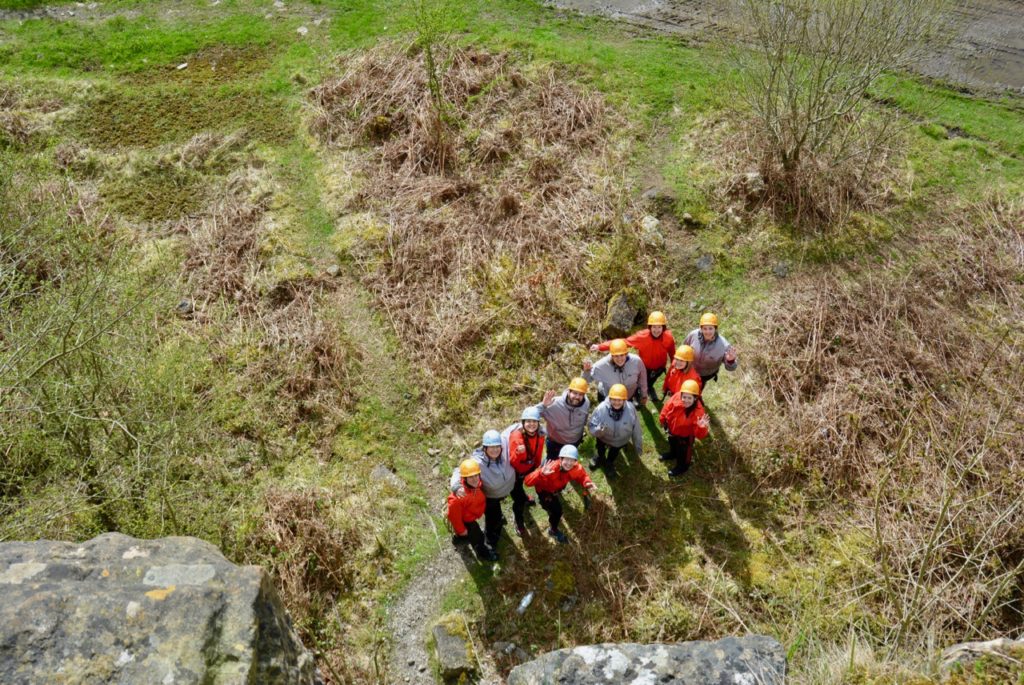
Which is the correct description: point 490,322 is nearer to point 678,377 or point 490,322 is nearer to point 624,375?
point 624,375

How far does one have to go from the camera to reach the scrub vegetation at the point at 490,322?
8.26 metres

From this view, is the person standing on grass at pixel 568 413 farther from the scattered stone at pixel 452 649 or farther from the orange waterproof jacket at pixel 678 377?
the scattered stone at pixel 452 649

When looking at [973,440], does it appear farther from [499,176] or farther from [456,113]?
[456,113]

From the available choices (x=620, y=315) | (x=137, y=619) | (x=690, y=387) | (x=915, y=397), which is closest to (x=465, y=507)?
(x=690, y=387)

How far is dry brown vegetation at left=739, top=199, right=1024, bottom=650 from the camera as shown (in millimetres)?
8289

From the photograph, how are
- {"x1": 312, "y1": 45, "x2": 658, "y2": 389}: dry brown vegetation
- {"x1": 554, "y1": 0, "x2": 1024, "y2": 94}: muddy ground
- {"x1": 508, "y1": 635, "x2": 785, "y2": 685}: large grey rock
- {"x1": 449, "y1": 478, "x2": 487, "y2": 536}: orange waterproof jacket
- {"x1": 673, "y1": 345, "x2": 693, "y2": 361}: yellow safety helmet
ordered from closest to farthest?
{"x1": 508, "y1": 635, "x2": 785, "y2": 685}: large grey rock → {"x1": 449, "y1": 478, "x2": 487, "y2": 536}: orange waterproof jacket → {"x1": 673, "y1": 345, "x2": 693, "y2": 361}: yellow safety helmet → {"x1": 312, "y1": 45, "x2": 658, "y2": 389}: dry brown vegetation → {"x1": 554, "y1": 0, "x2": 1024, "y2": 94}: muddy ground

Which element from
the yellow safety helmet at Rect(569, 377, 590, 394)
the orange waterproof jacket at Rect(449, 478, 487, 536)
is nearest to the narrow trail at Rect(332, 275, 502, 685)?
the orange waterproof jacket at Rect(449, 478, 487, 536)

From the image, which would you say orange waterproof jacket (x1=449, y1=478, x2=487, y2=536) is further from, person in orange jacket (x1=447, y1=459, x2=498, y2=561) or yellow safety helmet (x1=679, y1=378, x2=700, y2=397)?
yellow safety helmet (x1=679, y1=378, x2=700, y2=397)

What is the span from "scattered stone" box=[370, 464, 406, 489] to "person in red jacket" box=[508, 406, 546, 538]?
80.1 inches

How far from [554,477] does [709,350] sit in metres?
2.89

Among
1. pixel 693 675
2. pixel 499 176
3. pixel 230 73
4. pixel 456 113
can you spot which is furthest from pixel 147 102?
pixel 693 675

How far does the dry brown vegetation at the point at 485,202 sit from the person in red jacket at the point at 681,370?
8.42ft

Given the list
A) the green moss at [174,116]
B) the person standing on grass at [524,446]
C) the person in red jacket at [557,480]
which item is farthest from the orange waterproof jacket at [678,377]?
the green moss at [174,116]

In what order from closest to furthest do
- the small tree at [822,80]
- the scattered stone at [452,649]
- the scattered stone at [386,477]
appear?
the scattered stone at [452,649]
the scattered stone at [386,477]
the small tree at [822,80]
